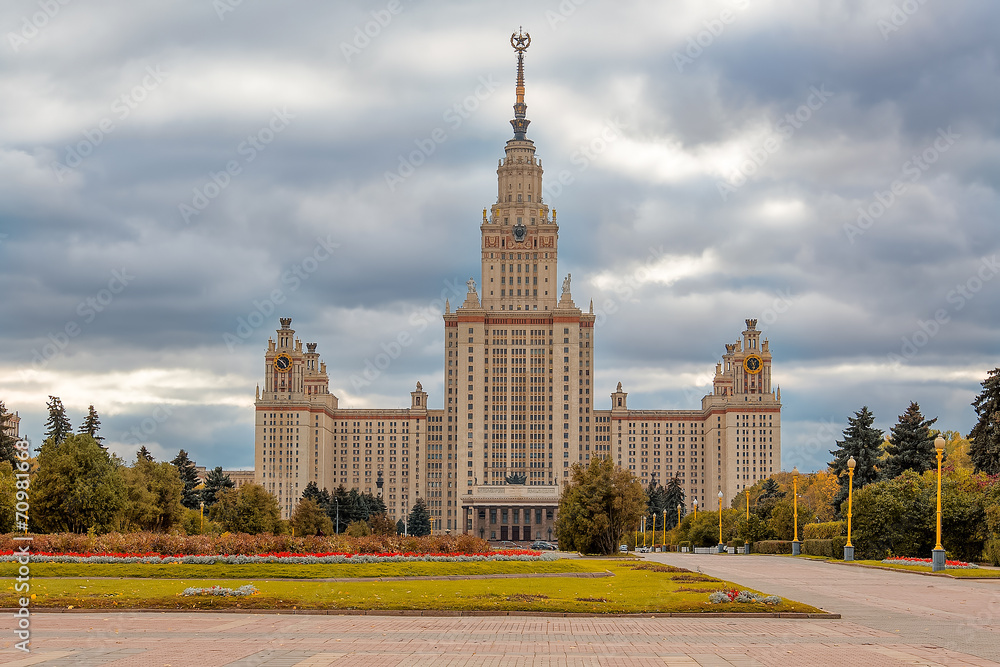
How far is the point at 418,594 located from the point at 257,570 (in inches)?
367

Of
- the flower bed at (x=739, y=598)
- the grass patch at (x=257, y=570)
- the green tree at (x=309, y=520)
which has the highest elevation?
the flower bed at (x=739, y=598)

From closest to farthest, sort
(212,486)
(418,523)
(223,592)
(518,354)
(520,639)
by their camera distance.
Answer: (520,639) → (223,592) → (212,486) → (418,523) → (518,354)

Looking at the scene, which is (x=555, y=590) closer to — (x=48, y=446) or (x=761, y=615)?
(x=761, y=615)

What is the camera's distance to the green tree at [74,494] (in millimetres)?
54312

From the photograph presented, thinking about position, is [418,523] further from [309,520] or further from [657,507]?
[309,520]

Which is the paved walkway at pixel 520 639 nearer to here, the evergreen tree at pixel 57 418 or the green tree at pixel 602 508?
the green tree at pixel 602 508

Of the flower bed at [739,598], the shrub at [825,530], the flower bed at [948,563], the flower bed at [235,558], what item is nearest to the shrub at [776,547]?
the shrub at [825,530]

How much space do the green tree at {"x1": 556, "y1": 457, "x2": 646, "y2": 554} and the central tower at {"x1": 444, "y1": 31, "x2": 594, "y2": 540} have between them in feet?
395

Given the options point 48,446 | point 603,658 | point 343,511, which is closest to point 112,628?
point 603,658

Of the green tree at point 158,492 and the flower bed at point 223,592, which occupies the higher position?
the flower bed at point 223,592

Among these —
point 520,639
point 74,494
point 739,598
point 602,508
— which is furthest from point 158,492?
point 520,639

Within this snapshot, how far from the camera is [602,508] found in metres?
64.0

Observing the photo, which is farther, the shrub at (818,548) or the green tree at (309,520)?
the green tree at (309,520)

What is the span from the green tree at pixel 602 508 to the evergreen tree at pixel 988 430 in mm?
20489
